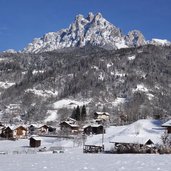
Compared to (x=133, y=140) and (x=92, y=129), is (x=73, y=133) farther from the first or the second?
(x=133, y=140)

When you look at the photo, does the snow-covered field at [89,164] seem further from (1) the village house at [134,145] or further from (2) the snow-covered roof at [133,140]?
(2) the snow-covered roof at [133,140]

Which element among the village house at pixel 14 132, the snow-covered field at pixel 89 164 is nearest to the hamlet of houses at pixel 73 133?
the village house at pixel 14 132

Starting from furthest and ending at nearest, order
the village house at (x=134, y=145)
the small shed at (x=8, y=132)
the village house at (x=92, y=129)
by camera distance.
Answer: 1. the small shed at (x=8, y=132)
2. the village house at (x=92, y=129)
3. the village house at (x=134, y=145)

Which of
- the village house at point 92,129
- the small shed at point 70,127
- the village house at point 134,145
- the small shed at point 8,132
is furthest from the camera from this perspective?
the small shed at point 70,127

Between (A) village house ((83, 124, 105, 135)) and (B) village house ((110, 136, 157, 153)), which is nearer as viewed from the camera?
(B) village house ((110, 136, 157, 153))

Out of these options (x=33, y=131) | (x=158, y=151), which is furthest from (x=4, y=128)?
(x=158, y=151)

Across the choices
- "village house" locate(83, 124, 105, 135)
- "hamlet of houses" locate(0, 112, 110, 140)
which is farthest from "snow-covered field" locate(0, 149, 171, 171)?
"village house" locate(83, 124, 105, 135)

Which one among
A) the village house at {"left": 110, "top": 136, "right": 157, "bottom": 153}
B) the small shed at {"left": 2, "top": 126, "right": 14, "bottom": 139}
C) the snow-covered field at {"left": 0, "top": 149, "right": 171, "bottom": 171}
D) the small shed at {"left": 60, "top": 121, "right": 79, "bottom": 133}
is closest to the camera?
the snow-covered field at {"left": 0, "top": 149, "right": 171, "bottom": 171}

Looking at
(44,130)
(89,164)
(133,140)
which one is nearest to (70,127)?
(44,130)

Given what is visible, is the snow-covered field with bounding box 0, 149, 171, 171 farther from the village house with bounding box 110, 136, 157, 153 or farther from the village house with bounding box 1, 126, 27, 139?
the village house with bounding box 1, 126, 27, 139

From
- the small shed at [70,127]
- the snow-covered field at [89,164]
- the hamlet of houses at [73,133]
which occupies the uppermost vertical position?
the small shed at [70,127]

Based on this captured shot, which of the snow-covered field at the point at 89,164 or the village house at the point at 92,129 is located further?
the village house at the point at 92,129

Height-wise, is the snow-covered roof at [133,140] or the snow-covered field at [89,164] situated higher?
the snow-covered roof at [133,140]

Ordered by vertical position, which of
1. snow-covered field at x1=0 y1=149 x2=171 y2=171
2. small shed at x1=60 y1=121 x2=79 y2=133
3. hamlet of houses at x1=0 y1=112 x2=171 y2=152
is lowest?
snow-covered field at x1=0 y1=149 x2=171 y2=171
